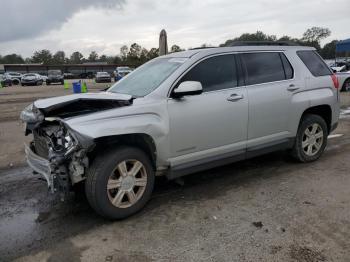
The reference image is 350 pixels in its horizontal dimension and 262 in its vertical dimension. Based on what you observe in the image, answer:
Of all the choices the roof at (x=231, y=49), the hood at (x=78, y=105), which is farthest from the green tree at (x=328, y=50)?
the hood at (x=78, y=105)

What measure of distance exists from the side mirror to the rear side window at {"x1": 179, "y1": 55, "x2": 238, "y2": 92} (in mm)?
221

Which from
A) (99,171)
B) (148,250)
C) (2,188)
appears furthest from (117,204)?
(2,188)

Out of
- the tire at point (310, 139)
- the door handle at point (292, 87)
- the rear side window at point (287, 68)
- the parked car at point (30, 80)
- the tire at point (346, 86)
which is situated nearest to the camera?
the door handle at point (292, 87)

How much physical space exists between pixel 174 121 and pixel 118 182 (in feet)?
3.08

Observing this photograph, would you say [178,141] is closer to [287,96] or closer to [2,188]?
[287,96]

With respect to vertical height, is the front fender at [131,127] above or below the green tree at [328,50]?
below

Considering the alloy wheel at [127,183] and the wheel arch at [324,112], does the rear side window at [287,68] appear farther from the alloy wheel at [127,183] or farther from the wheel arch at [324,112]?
the alloy wheel at [127,183]

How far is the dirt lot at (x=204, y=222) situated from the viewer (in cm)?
323

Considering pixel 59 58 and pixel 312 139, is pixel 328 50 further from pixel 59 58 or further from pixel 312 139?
pixel 312 139

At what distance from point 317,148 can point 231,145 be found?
1.95 meters

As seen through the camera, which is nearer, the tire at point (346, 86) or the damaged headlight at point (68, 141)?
the damaged headlight at point (68, 141)

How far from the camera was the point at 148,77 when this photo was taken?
469cm

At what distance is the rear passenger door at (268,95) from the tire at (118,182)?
64.6 inches

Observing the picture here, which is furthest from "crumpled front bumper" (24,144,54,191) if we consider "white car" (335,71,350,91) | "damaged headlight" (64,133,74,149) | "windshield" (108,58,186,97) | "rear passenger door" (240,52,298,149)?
"white car" (335,71,350,91)
